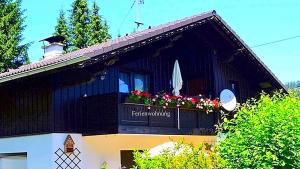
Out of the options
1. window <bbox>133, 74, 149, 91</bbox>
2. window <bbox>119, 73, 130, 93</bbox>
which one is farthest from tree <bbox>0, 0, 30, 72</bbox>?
window <bbox>119, 73, 130, 93</bbox>

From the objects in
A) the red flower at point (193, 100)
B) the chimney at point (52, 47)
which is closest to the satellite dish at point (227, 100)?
the red flower at point (193, 100)

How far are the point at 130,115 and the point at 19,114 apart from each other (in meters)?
3.32

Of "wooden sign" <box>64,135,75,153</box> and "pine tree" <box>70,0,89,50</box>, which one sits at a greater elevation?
"pine tree" <box>70,0,89,50</box>

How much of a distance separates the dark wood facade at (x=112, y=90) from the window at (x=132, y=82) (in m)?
0.19

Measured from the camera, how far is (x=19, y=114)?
46.9 ft

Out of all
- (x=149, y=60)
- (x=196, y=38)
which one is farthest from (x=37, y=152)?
(x=196, y=38)

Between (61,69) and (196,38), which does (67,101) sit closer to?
(61,69)

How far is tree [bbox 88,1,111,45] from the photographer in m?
30.7

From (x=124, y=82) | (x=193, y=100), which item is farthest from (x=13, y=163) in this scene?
(x=193, y=100)

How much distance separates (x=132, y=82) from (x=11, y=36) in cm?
1227

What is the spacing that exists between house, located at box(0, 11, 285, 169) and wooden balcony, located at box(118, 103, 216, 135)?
0.03 m

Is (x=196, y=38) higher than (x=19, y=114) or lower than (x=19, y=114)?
higher

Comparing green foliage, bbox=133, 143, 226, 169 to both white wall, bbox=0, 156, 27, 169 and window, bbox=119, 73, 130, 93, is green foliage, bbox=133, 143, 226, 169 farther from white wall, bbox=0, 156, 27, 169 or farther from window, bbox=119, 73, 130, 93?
white wall, bbox=0, 156, 27, 169

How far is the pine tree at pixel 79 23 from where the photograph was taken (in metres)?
30.6
